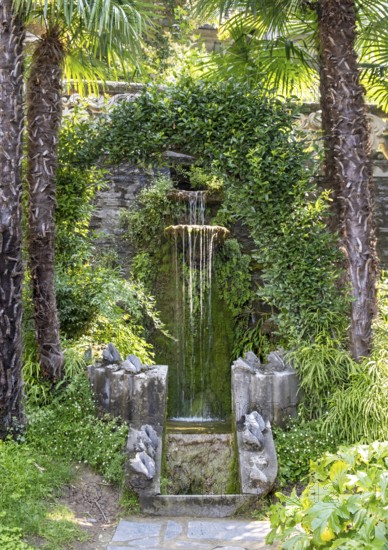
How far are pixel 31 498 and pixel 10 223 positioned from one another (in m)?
2.43

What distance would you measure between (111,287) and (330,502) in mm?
5337

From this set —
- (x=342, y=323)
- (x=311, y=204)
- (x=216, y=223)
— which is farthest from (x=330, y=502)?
(x=216, y=223)

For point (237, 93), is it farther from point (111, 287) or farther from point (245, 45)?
point (111, 287)

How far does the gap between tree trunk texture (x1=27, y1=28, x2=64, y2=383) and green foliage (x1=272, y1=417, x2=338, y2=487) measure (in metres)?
2.42

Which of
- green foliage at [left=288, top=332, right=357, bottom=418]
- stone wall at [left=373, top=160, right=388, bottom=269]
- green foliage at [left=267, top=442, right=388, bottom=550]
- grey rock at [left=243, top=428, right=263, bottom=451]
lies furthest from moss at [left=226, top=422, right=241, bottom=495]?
stone wall at [left=373, top=160, right=388, bottom=269]

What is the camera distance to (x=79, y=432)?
6.25 meters

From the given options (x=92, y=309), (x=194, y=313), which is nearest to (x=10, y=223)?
(x=92, y=309)

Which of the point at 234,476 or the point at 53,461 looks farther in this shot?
the point at 234,476

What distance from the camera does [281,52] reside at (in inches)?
326

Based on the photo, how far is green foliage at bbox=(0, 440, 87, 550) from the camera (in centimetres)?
462

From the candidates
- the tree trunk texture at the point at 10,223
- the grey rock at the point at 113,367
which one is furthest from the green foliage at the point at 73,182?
the grey rock at the point at 113,367

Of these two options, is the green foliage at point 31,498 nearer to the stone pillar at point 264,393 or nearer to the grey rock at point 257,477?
the grey rock at point 257,477

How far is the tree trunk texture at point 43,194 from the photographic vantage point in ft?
22.7

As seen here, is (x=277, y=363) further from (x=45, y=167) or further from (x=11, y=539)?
(x=11, y=539)
